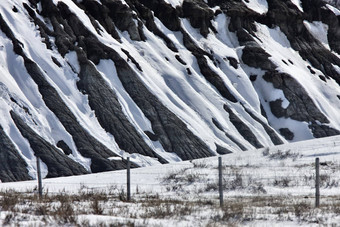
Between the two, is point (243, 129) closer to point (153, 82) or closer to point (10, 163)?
point (153, 82)

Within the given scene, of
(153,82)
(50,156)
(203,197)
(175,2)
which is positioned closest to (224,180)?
(203,197)

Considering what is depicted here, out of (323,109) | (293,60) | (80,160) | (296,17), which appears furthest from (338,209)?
(296,17)

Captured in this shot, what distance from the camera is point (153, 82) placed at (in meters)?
51.2

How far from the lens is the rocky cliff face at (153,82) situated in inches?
1614

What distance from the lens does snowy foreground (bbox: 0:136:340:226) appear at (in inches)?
Answer: 436

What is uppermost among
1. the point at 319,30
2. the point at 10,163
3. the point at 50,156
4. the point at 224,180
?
the point at 319,30

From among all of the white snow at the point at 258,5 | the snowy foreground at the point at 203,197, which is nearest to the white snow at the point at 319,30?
the white snow at the point at 258,5

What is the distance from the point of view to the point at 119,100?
155 ft

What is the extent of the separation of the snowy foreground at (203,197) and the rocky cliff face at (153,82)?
16.7 m

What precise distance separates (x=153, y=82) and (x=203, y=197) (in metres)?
35.5

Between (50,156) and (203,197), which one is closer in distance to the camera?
(203,197)

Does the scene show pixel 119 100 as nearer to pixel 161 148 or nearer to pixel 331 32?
pixel 161 148

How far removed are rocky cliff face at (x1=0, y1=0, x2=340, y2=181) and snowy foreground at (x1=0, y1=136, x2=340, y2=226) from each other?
1674cm

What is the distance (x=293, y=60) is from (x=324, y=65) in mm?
4985
